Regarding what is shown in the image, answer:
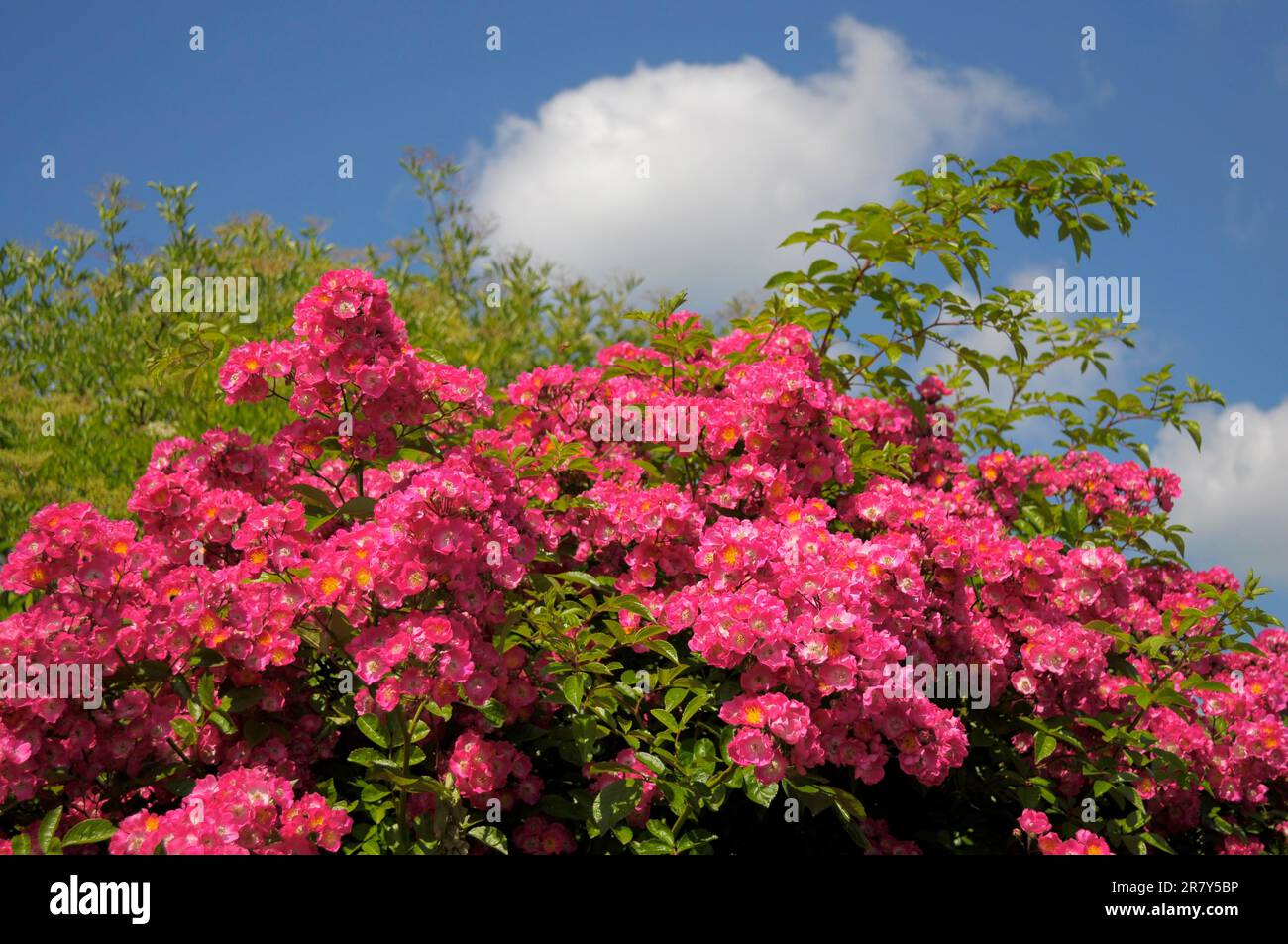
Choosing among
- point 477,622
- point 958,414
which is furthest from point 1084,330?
point 477,622

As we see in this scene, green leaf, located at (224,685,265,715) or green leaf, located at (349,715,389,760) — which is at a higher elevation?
green leaf, located at (224,685,265,715)

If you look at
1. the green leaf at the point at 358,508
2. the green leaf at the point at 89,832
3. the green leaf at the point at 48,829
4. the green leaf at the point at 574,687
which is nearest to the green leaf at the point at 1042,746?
the green leaf at the point at 574,687

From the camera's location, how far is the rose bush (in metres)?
2.84

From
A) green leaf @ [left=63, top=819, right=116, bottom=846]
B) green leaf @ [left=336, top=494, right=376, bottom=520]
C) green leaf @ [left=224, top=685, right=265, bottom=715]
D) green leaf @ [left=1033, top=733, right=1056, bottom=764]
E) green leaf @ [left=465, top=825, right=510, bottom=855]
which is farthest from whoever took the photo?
green leaf @ [left=1033, top=733, right=1056, bottom=764]

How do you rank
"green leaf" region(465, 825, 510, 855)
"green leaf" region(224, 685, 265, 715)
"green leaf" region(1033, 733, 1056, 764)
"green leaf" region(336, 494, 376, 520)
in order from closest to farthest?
"green leaf" region(465, 825, 510, 855) < "green leaf" region(224, 685, 265, 715) < "green leaf" region(336, 494, 376, 520) < "green leaf" region(1033, 733, 1056, 764)

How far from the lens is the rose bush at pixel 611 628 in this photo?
9.32ft

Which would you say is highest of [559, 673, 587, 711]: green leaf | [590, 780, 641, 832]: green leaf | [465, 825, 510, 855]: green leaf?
[559, 673, 587, 711]: green leaf

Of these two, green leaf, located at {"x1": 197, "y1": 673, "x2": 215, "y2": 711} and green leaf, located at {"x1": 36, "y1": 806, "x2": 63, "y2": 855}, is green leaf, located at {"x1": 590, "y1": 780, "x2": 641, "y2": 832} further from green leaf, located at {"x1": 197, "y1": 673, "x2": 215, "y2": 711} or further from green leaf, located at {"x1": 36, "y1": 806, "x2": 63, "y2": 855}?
green leaf, located at {"x1": 36, "y1": 806, "x2": 63, "y2": 855}

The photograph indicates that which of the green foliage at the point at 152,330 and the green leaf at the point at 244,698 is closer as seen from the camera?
the green leaf at the point at 244,698

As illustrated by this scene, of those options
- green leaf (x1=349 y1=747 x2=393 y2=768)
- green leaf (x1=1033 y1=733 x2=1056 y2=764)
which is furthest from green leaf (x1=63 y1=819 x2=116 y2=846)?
green leaf (x1=1033 y1=733 x2=1056 y2=764)

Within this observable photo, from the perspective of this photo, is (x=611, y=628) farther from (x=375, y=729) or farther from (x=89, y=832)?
(x=89, y=832)

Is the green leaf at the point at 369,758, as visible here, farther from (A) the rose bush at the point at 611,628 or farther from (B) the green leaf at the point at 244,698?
(B) the green leaf at the point at 244,698
